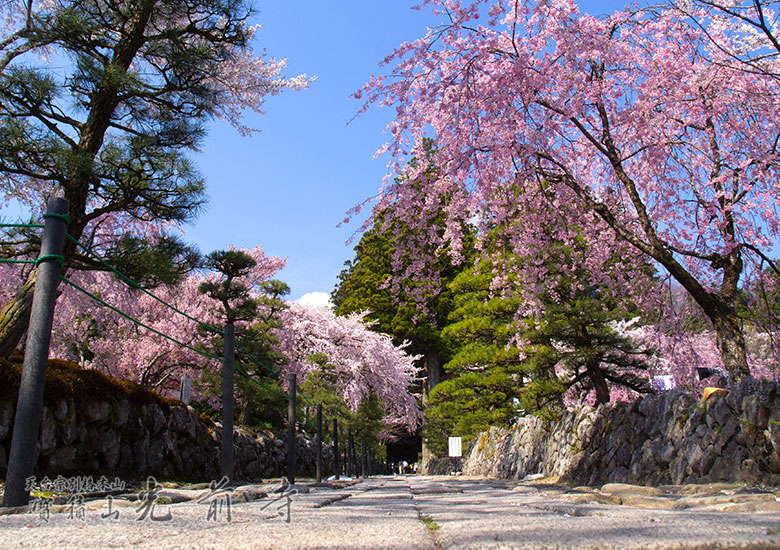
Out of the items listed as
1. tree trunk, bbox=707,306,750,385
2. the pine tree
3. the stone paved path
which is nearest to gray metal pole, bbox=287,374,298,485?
the stone paved path

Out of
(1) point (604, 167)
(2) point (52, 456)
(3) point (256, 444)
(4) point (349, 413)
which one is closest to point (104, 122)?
(2) point (52, 456)

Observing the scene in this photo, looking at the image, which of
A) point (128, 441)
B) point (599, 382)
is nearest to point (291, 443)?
point (128, 441)

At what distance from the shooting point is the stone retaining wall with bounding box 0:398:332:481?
5.14 m

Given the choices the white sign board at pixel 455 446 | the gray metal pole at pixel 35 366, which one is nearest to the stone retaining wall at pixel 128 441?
the gray metal pole at pixel 35 366

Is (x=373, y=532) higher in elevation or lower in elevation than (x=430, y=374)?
lower

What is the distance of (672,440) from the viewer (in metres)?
6.85

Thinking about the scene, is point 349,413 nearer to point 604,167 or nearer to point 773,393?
point 604,167

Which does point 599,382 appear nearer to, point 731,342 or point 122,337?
point 731,342

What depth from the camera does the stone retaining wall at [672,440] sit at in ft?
18.1

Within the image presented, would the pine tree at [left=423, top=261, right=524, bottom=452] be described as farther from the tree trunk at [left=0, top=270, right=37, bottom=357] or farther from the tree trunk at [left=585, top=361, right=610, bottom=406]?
the tree trunk at [left=0, top=270, right=37, bottom=357]

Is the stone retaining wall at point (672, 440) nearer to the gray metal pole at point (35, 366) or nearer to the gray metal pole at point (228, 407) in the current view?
the gray metal pole at point (228, 407)

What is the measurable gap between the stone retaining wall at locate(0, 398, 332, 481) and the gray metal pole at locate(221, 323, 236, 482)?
1.72 m

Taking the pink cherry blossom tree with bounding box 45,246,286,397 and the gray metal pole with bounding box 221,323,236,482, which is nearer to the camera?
the gray metal pole with bounding box 221,323,236,482

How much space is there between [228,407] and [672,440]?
573cm
